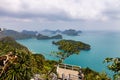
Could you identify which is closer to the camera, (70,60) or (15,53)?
(15,53)

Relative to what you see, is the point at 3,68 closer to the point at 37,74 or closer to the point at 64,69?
the point at 37,74

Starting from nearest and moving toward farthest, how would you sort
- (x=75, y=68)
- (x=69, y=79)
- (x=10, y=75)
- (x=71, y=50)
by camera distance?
(x=10, y=75), (x=71, y=50), (x=69, y=79), (x=75, y=68)

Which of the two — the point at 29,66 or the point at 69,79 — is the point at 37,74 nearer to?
the point at 69,79

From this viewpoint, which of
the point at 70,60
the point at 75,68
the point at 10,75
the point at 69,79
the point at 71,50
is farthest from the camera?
the point at 70,60

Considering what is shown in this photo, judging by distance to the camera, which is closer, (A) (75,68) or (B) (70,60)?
(A) (75,68)

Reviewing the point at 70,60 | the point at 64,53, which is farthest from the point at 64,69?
the point at 70,60

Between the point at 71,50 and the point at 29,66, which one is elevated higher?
the point at 71,50

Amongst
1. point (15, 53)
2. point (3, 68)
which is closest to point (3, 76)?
point (3, 68)

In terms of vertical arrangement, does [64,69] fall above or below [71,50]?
below

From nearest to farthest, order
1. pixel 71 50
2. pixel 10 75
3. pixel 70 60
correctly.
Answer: pixel 10 75
pixel 71 50
pixel 70 60
